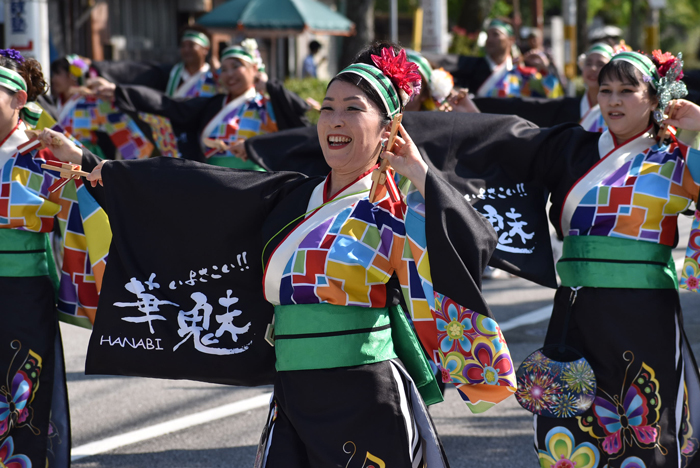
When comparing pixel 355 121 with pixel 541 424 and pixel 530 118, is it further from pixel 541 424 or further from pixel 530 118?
pixel 530 118

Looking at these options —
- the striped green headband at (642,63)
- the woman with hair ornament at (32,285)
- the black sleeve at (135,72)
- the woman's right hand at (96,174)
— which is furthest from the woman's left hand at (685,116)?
the black sleeve at (135,72)

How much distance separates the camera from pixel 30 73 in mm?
3371

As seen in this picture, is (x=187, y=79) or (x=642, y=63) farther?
(x=187, y=79)

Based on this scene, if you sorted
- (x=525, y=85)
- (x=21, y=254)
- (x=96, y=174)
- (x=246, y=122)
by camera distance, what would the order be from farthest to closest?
(x=525, y=85)
(x=246, y=122)
(x=21, y=254)
(x=96, y=174)

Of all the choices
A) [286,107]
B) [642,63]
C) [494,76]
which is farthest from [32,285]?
[494,76]

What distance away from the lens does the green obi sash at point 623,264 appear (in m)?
3.21

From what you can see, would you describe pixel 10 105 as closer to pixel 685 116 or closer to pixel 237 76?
pixel 685 116

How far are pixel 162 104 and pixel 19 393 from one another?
3.55m

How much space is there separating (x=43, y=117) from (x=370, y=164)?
83.5 inches

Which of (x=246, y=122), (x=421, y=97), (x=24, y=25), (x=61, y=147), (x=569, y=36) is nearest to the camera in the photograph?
(x=61, y=147)

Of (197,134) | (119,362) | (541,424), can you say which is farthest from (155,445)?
(197,134)

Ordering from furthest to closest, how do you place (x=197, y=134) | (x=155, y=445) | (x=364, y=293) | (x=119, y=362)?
(x=197, y=134), (x=155, y=445), (x=119, y=362), (x=364, y=293)

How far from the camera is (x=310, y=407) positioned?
2.50 metres

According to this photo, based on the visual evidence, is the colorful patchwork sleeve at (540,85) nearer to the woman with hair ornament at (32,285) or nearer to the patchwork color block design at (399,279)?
the woman with hair ornament at (32,285)
